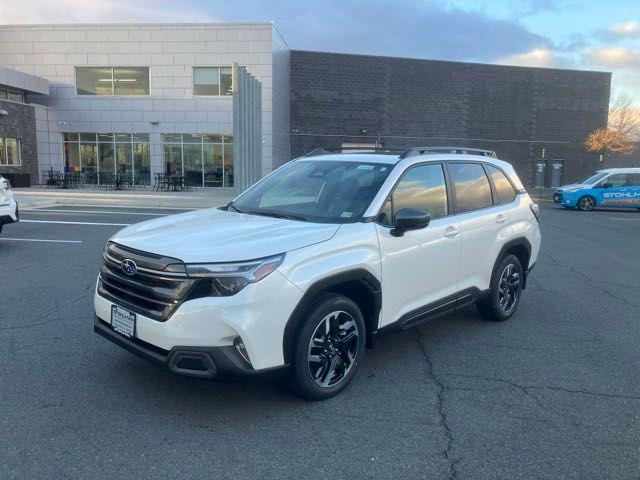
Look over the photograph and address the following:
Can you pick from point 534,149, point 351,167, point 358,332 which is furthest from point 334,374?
point 534,149

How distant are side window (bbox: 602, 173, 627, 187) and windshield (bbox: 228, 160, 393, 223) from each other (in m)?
21.6

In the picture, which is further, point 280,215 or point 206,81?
point 206,81

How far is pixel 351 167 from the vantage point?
185 inches

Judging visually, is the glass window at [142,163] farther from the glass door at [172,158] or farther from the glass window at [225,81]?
the glass window at [225,81]

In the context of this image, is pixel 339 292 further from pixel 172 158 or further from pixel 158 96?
pixel 158 96

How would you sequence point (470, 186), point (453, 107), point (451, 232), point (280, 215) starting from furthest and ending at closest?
1. point (453, 107)
2. point (470, 186)
3. point (451, 232)
4. point (280, 215)

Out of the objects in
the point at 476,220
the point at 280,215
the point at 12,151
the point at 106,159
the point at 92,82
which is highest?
the point at 92,82

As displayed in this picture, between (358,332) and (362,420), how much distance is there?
0.65m

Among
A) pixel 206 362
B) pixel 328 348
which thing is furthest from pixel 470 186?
pixel 206 362

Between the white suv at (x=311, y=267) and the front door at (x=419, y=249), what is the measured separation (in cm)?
1

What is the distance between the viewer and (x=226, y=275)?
317 centimetres

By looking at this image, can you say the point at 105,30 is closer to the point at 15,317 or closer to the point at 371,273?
the point at 15,317

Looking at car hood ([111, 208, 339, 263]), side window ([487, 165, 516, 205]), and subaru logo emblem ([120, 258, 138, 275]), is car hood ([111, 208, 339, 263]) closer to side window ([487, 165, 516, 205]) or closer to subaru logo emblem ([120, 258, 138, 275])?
subaru logo emblem ([120, 258, 138, 275])

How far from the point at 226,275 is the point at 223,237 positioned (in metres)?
0.43
